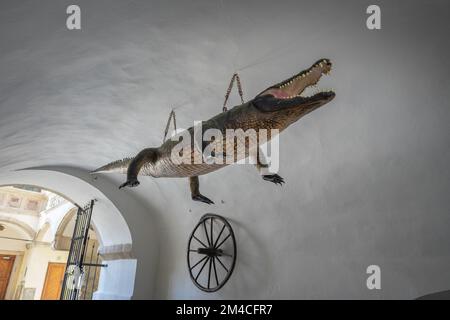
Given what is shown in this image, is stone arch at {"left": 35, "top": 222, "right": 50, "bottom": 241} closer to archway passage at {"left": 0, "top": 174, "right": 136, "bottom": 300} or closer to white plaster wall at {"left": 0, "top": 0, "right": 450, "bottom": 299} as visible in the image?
archway passage at {"left": 0, "top": 174, "right": 136, "bottom": 300}

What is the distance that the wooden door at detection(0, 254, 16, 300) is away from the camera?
11891mm

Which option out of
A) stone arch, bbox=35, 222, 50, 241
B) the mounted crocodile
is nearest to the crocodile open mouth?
→ the mounted crocodile

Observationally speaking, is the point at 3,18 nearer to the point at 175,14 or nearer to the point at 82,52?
the point at 82,52

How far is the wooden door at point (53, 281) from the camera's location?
1189 centimetres

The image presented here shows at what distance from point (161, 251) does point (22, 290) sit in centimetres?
871

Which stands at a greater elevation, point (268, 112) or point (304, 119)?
point (304, 119)

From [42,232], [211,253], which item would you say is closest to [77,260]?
[211,253]

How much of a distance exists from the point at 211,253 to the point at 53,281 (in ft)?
34.1

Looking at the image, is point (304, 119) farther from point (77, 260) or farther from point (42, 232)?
point (42, 232)

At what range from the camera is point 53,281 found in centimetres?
1221

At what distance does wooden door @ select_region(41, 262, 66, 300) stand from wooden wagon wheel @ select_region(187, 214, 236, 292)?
9410 millimetres

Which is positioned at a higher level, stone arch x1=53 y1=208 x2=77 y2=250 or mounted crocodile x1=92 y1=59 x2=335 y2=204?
A: stone arch x1=53 y1=208 x2=77 y2=250
